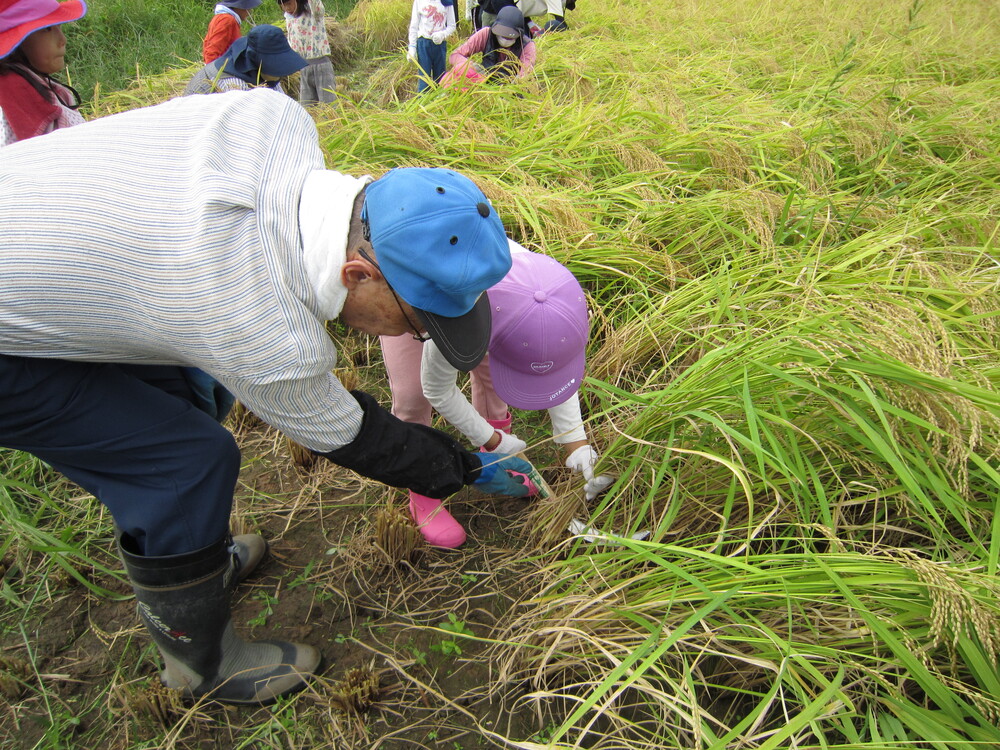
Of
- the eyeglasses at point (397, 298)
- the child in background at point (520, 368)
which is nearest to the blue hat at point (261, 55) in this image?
the child in background at point (520, 368)

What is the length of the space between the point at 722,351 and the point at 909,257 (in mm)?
988

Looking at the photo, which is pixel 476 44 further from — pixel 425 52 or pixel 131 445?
pixel 131 445

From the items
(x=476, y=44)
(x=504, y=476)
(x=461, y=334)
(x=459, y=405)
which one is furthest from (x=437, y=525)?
(x=476, y=44)

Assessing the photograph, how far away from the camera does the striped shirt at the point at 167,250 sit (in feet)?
3.39

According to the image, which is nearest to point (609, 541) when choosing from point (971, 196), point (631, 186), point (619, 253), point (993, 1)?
point (619, 253)

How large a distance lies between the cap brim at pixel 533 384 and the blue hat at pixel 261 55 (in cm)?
313

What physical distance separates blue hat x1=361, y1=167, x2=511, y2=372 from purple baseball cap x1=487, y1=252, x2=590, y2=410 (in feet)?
1.06

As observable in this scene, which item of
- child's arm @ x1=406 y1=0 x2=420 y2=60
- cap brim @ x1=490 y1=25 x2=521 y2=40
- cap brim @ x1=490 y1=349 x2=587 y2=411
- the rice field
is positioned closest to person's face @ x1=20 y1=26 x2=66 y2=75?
the rice field

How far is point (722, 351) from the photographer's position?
1.53 meters

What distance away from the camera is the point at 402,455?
139cm

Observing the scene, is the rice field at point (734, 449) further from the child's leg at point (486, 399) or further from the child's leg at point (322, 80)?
the child's leg at point (322, 80)

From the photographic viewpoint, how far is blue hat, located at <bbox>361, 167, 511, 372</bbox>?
1.10m

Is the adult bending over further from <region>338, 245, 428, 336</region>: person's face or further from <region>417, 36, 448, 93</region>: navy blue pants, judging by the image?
<region>417, 36, 448, 93</region>: navy blue pants

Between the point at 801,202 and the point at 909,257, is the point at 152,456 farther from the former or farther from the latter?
the point at 801,202
